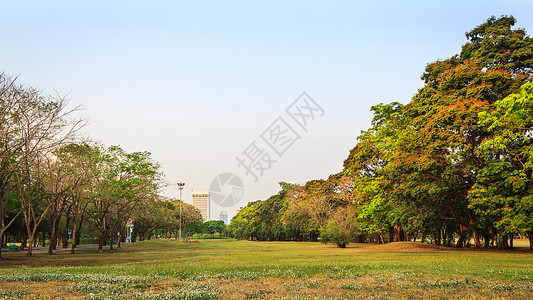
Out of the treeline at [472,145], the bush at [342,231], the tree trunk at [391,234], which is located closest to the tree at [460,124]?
the treeline at [472,145]

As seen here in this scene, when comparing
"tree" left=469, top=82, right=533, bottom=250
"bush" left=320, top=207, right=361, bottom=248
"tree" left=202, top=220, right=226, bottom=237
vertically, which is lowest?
"tree" left=202, top=220, right=226, bottom=237

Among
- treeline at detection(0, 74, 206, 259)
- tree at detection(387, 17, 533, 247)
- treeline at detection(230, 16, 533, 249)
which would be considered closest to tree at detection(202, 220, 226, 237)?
treeline at detection(0, 74, 206, 259)

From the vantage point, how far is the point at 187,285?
12109 millimetres

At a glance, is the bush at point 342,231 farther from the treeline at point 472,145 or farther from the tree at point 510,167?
the tree at point 510,167

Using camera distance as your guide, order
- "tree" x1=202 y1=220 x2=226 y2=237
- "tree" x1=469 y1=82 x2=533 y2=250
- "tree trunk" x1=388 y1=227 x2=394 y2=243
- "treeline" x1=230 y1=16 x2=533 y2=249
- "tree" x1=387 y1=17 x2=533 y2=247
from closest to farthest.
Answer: "tree" x1=469 y1=82 x2=533 y2=250, "treeline" x1=230 y1=16 x2=533 y2=249, "tree" x1=387 y1=17 x2=533 y2=247, "tree trunk" x1=388 y1=227 x2=394 y2=243, "tree" x1=202 y1=220 x2=226 y2=237

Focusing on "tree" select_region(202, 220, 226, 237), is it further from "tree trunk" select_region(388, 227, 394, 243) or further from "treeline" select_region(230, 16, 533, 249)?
"treeline" select_region(230, 16, 533, 249)

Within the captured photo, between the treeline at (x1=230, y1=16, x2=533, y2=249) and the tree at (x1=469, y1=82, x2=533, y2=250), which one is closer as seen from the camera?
the tree at (x1=469, y1=82, x2=533, y2=250)

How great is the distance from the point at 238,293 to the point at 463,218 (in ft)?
104

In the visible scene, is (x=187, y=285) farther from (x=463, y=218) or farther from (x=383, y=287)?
(x=463, y=218)

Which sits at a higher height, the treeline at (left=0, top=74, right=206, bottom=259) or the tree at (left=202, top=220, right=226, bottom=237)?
the treeline at (left=0, top=74, right=206, bottom=259)

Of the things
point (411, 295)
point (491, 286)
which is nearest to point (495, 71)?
point (491, 286)

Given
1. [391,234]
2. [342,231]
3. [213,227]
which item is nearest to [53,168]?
[342,231]

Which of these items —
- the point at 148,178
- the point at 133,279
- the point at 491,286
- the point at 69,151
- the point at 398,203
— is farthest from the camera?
the point at 148,178

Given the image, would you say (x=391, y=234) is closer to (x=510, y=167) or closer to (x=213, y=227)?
(x=510, y=167)
